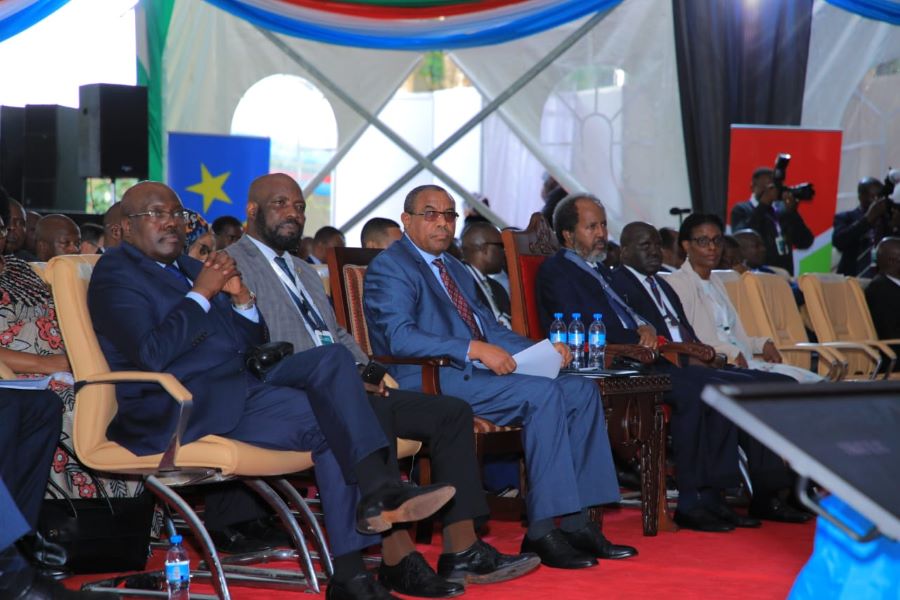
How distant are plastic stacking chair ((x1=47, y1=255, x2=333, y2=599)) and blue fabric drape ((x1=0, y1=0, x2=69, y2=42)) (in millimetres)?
3892

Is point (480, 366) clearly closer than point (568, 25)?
Yes

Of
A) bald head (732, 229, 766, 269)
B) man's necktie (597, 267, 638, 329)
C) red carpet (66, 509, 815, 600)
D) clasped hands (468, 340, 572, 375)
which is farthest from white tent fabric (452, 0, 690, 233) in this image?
clasped hands (468, 340, 572, 375)

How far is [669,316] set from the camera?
564 cm

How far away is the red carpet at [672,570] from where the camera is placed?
3697 mm

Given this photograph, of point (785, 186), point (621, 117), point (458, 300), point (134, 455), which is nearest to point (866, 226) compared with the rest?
point (785, 186)

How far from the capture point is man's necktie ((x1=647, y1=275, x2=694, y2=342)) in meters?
5.64

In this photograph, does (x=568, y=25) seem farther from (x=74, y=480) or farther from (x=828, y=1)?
(x=74, y=480)

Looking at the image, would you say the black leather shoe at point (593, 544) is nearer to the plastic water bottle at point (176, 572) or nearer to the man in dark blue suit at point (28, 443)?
the plastic water bottle at point (176, 572)

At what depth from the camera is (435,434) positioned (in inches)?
153

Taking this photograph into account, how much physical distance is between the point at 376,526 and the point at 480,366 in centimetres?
126

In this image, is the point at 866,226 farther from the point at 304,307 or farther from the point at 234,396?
the point at 234,396

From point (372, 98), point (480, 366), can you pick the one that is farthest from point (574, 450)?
point (372, 98)

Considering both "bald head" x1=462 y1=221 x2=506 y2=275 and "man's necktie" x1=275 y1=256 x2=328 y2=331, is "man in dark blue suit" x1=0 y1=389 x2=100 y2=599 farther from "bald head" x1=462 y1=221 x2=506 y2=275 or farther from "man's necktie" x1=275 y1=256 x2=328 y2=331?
"bald head" x1=462 y1=221 x2=506 y2=275

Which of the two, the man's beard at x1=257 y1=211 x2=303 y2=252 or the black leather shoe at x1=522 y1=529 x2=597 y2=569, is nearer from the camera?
the black leather shoe at x1=522 y1=529 x2=597 y2=569
